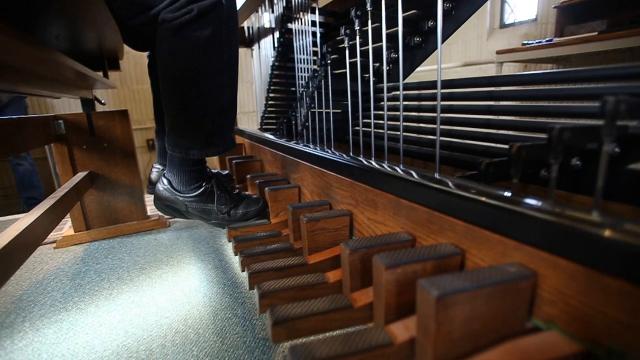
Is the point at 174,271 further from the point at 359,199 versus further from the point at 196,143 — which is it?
the point at 359,199

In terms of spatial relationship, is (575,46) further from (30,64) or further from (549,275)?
(30,64)

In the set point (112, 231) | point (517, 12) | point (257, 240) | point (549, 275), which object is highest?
point (517, 12)

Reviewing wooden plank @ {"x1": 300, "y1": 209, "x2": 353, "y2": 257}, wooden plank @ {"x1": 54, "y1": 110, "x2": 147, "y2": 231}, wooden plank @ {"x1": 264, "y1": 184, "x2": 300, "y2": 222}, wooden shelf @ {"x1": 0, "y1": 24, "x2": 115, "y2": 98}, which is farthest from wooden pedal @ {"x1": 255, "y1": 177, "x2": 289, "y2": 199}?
wooden plank @ {"x1": 54, "y1": 110, "x2": 147, "y2": 231}

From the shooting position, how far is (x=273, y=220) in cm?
92

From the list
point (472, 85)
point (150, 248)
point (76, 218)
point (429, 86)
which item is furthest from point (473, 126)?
point (76, 218)

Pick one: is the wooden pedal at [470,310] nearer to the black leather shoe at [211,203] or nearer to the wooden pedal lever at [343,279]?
the wooden pedal lever at [343,279]

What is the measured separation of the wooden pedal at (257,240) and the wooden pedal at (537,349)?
21.5 inches

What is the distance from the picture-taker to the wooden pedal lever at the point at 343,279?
54 centimetres

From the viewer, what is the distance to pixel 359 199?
2.34 ft

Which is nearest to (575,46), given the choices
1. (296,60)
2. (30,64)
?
(296,60)

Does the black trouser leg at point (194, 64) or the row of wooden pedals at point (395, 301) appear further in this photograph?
the black trouser leg at point (194, 64)

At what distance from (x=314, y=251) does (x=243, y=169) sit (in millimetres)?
739

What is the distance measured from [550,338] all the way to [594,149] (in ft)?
1.38

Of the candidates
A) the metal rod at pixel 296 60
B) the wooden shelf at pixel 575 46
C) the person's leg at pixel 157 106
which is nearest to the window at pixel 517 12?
the wooden shelf at pixel 575 46
